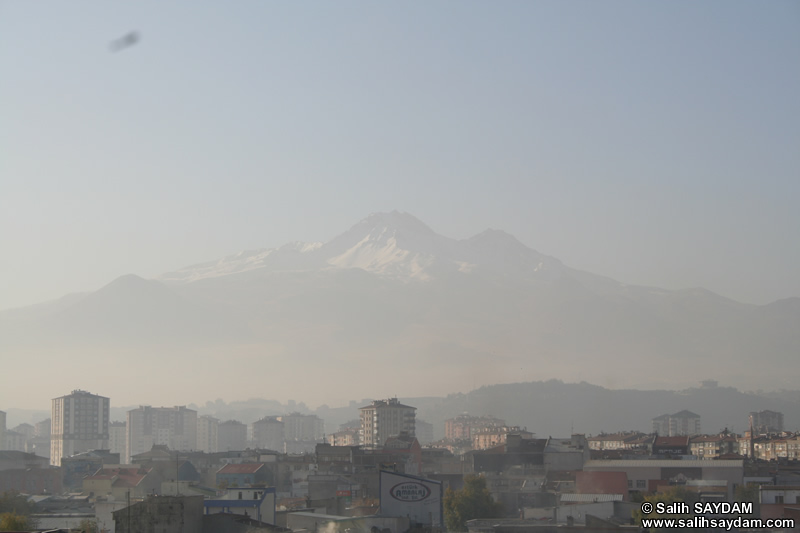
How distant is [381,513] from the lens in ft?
57.6

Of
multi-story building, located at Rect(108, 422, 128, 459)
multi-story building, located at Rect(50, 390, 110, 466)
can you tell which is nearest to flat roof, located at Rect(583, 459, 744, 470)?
multi-story building, located at Rect(50, 390, 110, 466)

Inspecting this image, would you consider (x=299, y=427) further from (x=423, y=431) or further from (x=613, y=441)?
(x=613, y=441)

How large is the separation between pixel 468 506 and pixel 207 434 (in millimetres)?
73758

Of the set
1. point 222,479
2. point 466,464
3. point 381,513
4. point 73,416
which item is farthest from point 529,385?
point 381,513

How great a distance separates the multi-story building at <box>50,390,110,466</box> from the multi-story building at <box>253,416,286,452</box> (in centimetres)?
2496

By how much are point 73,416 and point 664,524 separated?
193 ft

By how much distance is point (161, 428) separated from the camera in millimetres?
87875

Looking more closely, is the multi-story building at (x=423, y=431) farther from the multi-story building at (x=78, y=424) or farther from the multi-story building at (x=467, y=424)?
the multi-story building at (x=78, y=424)

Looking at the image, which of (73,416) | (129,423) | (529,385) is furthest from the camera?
(529,385)

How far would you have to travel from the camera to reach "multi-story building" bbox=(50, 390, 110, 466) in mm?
67812

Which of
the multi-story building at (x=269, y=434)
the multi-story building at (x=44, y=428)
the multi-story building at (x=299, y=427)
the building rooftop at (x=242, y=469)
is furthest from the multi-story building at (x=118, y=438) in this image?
the building rooftop at (x=242, y=469)

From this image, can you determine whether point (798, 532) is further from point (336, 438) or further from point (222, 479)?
point (336, 438)

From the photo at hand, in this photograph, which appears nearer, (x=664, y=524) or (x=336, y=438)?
(x=664, y=524)

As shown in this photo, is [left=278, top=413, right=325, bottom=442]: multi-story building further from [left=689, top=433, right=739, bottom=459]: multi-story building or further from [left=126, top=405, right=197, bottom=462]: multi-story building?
[left=689, top=433, right=739, bottom=459]: multi-story building
